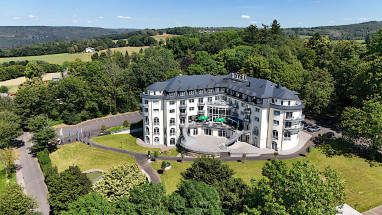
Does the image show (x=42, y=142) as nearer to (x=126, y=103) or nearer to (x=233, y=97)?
(x=126, y=103)

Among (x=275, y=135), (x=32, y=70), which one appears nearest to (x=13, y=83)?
(x=32, y=70)

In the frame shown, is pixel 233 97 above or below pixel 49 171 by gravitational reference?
above

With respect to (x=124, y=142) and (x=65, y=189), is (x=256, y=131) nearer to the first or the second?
(x=124, y=142)

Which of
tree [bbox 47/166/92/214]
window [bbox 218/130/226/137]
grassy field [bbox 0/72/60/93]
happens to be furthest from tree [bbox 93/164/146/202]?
grassy field [bbox 0/72/60/93]

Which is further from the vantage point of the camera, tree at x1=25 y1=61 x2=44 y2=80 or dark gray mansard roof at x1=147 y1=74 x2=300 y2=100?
tree at x1=25 y1=61 x2=44 y2=80

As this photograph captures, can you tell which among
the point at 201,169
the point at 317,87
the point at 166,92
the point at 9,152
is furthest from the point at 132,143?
the point at 317,87

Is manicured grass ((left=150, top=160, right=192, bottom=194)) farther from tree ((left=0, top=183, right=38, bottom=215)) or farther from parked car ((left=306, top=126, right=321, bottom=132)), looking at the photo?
parked car ((left=306, top=126, right=321, bottom=132))
